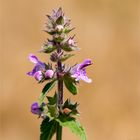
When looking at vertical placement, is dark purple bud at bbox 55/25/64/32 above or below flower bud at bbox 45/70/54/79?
above

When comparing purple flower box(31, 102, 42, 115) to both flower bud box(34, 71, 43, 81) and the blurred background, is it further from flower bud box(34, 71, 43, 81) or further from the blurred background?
the blurred background

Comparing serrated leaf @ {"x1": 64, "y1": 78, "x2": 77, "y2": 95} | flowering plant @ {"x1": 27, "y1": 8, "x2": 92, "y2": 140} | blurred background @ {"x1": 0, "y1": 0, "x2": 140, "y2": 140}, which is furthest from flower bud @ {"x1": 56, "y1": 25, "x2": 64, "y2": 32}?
blurred background @ {"x1": 0, "y1": 0, "x2": 140, "y2": 140}

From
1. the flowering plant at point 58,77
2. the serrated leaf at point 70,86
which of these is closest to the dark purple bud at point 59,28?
the flowering plant at point 58,77

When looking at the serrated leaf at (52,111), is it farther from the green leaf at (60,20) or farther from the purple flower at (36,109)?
the green leaf at (60,20)

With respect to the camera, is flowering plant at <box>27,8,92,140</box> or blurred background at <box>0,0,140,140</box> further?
blurred background at <box>0,0,140,140</box>

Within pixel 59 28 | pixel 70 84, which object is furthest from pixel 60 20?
pixel 70 84

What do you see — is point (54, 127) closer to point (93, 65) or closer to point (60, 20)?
point (60, 20)

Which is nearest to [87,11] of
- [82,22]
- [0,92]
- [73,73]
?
[82,22]
